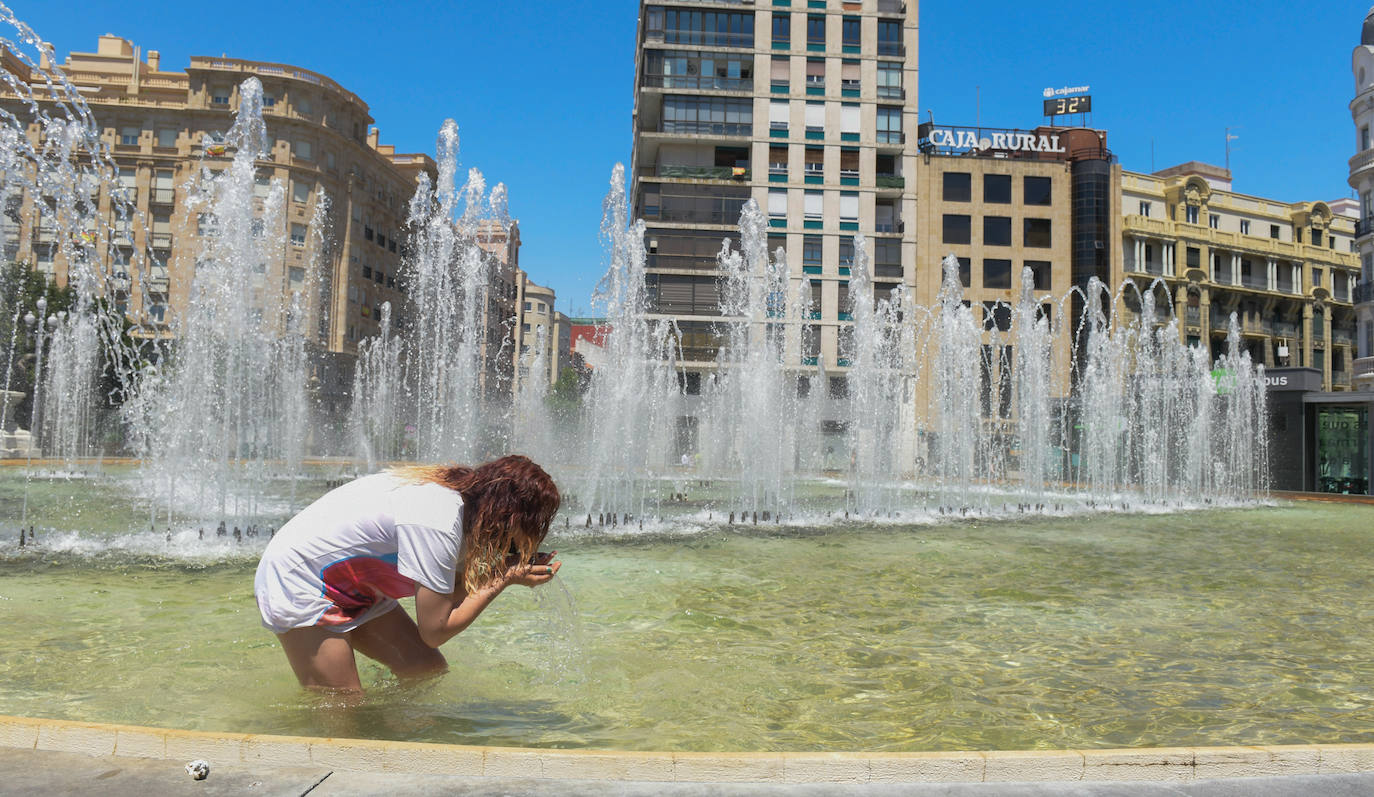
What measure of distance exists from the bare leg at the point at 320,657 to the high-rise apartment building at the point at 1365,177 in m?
38.5

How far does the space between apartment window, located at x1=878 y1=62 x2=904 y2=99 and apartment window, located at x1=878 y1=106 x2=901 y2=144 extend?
0.66 metres

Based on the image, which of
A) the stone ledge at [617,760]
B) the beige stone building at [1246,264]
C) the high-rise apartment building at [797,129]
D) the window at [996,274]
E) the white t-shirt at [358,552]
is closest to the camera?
the stone ledge at [617,760]

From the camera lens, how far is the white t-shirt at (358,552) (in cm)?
348

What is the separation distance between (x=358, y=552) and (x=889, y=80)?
47740 millimetres

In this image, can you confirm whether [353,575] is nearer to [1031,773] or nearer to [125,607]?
[1031,773]

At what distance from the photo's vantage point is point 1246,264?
51.8 metres

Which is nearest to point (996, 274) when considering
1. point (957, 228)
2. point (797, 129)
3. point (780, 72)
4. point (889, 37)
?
point (957, 228)

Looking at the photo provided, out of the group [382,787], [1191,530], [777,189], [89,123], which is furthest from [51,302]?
[382,787]

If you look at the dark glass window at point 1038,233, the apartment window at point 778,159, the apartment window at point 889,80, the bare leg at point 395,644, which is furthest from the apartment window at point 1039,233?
the bare leg at point 395,644

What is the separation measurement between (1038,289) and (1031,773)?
155 ft

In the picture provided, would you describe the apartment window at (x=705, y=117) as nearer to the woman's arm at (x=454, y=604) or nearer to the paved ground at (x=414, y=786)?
the woman's arm at (x=454, y=604)

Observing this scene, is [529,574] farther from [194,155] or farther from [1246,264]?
[1246,264]

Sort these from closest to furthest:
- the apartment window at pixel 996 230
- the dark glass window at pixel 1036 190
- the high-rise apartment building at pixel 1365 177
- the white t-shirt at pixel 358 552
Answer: the white t-shirt at pixel 358 552
the high-rise apartment building at pixel 1365 177
the apartment window at pixel 996 230
the dark glass window at pixel 1036 190

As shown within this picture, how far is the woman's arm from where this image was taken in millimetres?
3500
